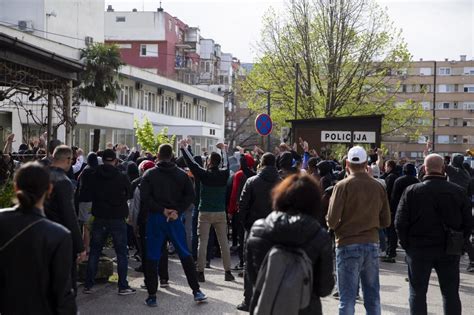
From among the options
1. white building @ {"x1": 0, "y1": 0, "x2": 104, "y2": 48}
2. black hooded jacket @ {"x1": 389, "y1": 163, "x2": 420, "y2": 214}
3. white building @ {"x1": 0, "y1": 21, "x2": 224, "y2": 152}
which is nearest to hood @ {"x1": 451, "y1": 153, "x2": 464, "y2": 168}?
black hooded jacket @ {"x1": 389, "y1": 163, "x2": 420, "y2": 214}

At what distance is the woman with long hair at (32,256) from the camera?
4.47 meters

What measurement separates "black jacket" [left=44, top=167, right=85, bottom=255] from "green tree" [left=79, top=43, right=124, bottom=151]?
36.9 m

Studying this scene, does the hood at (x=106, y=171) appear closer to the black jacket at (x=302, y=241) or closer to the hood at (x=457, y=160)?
the black jacket at (x=302, y=241)

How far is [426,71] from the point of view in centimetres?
11275

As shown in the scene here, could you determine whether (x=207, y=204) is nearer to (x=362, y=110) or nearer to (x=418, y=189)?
(x=418, y=189)

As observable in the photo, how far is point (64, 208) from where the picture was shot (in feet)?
22.5

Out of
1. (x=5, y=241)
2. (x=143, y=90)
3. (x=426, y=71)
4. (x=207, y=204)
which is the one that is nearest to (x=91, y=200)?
(x=207, y=204)

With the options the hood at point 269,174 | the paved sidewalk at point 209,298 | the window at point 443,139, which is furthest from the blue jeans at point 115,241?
the window at point 443,139

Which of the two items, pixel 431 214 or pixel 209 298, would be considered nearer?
pixel 431 214

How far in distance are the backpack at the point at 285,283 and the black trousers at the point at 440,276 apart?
9.37 ft

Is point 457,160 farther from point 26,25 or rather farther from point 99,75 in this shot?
point 26,25

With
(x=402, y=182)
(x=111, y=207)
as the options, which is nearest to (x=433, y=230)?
(x=111, y=207)

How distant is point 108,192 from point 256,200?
1.97m

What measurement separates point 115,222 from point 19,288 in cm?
496
